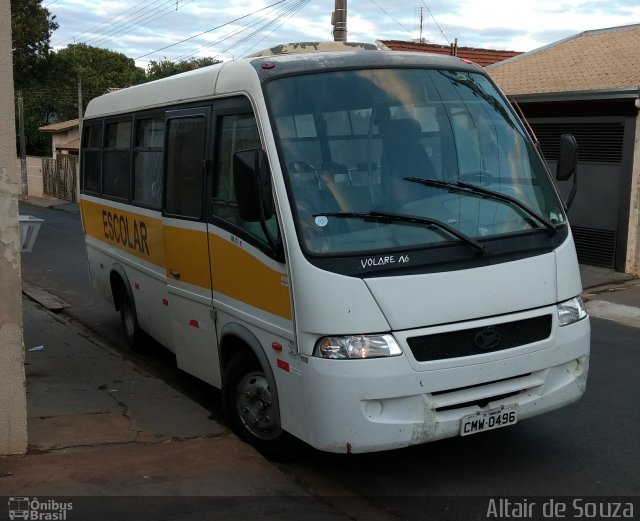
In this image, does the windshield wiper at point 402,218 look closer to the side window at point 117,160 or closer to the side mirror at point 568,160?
the side mirror at point 568,160

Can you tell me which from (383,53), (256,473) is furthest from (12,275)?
(383,53)

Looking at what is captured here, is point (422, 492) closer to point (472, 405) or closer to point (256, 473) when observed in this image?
point (472, 405)

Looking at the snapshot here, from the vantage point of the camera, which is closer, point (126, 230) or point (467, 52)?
point (126, 230)

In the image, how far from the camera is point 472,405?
482 cm

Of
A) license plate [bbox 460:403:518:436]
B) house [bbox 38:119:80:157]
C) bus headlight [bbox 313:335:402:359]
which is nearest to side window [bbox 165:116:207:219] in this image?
bus headlight [bbox 313:335:402:359]

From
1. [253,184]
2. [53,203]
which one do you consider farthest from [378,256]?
[53,203]

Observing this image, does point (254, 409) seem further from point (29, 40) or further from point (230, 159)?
point (29, 40)

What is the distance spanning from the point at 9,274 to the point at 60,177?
41633mm

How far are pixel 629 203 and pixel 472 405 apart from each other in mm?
9895

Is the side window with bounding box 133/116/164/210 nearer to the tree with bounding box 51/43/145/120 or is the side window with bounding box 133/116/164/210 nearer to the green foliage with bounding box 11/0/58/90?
the green foliage with bounding box 11/0/58/90

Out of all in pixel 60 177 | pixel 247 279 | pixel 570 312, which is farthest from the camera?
pixel 60 177

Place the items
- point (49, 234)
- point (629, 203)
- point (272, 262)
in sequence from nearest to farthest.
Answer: point (272, 262), point (629, 203), point (49, 234)

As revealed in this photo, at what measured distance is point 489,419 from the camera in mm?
4824

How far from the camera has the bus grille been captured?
15.2 feet
